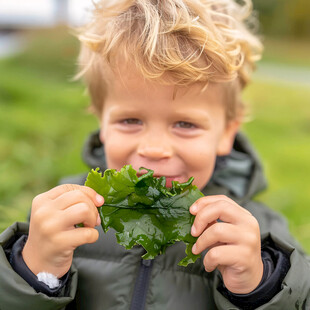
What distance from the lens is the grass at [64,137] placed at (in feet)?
11.3

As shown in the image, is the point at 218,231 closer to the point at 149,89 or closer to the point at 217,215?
the point at 217,215

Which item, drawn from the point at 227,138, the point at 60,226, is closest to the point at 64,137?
the point at 227,138

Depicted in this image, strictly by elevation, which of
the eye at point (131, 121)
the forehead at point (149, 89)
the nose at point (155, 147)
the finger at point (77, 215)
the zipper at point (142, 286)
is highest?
the forehead at point (149, 89)

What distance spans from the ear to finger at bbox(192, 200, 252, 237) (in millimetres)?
676

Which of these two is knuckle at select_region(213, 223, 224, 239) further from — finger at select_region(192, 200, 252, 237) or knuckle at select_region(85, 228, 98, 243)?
knuckle at select_region(85, 228, 98, 243)

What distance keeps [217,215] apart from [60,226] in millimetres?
Result: 504

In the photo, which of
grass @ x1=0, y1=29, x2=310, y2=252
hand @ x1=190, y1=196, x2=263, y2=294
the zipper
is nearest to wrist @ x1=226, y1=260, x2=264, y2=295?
hand @ x1=190, y1=196, x2=263, y2=294

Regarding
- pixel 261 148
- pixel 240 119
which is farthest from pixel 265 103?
pixel 240 119

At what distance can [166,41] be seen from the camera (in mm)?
1826

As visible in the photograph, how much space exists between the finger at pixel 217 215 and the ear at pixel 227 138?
68 cm

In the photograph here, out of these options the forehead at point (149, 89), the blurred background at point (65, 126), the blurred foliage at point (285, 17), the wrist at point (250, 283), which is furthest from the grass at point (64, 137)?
the blurred foliage at point (285, 17)

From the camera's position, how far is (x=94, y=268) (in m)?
1.86

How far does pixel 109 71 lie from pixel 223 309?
102 centimetres

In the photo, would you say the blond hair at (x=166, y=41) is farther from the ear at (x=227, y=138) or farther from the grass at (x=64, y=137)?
the grass at (x=64, y=137)
